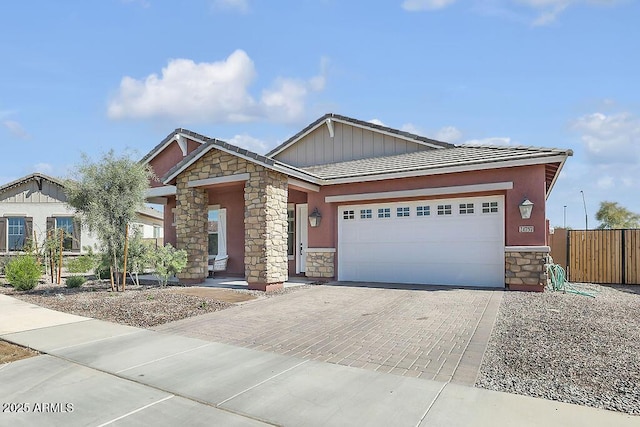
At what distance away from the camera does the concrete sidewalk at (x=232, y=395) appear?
11.1ft

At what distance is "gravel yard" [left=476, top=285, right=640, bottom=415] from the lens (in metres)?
3.85

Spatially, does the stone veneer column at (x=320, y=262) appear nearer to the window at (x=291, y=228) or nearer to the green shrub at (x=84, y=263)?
the window at (x=291, y=228)

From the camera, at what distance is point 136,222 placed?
1225 centimetres

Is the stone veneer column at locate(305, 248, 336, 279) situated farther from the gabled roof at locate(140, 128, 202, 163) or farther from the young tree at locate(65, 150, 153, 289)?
the gabled roof at locate(140, 128, 202, 163)

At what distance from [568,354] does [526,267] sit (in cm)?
581

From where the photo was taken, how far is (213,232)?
15.6 meters

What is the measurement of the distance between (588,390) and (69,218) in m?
23.8

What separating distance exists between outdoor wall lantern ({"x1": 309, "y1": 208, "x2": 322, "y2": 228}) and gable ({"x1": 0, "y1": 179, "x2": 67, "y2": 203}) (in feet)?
51.6

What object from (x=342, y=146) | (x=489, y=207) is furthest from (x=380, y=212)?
(x=342, y=146)

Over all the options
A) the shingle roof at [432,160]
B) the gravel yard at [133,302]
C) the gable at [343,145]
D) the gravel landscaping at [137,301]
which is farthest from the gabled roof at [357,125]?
the gravel yard at [133,302]

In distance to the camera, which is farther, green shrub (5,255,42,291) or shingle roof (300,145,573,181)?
green shrub (5,255,42,291)

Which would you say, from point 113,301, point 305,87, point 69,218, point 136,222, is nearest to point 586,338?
point 113,301

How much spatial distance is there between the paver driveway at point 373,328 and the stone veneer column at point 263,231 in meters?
1.23

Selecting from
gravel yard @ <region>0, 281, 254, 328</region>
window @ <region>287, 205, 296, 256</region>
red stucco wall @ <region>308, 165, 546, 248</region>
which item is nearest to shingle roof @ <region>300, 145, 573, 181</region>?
red stucco wall @ <region>308, 165, 546, 248</region>
